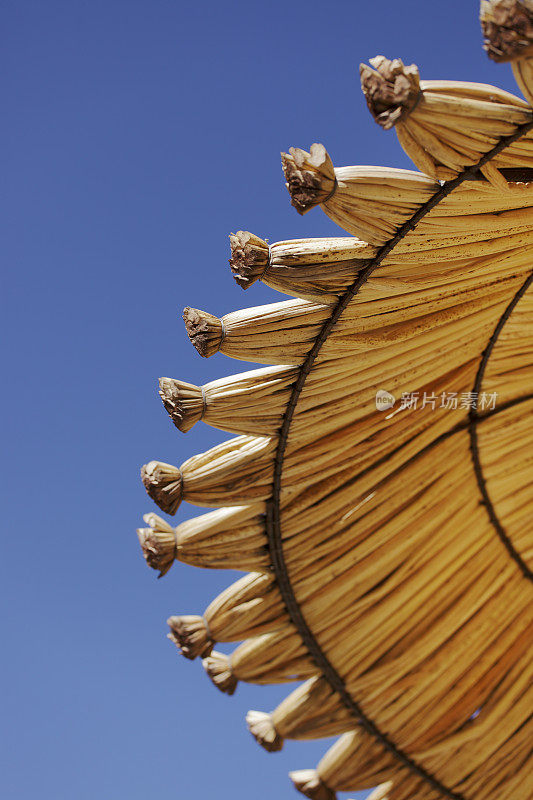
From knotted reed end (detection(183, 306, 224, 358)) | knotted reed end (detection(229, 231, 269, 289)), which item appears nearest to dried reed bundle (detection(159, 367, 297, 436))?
knotted reed end (detection(183, 306, 224, 358))

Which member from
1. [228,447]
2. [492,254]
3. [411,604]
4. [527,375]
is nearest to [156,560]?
[228,447]

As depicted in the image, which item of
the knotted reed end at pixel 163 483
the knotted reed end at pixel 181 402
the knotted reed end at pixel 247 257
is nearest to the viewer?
the knotted reed end at pixel 247 257

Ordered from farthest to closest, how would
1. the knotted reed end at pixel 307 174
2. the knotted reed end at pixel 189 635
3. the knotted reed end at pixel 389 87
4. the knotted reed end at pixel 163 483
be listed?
1. the knotted reed end at pixel 189 635
2. the knotted reed end at pixel 163 483
3. the knotted reed end at pixel 307 174
4. the knotted reed end at pixel 389 87

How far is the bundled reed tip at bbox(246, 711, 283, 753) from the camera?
4.46 meters

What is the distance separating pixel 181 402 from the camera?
3672 mm

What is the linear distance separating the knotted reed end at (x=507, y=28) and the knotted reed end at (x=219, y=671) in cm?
326

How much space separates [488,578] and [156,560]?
221 centimetres

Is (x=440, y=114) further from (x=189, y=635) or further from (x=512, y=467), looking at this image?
(x=512, y=467)

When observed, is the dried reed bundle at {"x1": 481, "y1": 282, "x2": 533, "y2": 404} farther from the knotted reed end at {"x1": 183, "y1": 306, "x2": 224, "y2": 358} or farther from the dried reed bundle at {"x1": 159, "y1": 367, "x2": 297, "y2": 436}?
the knotted reed end at {"x1": 183, "y1": 306, "x2": 224, "y2": 358}

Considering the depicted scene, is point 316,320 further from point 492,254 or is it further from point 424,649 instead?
point 424,649

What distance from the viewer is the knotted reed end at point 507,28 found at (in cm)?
238

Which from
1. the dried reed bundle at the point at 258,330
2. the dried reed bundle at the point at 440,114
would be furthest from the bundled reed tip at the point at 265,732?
the dried reed bundle at the point at 440,114

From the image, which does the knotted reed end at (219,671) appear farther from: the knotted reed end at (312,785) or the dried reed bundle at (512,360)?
the dried reed bundle at (512,360)

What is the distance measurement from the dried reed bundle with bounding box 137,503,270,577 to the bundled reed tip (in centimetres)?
87
